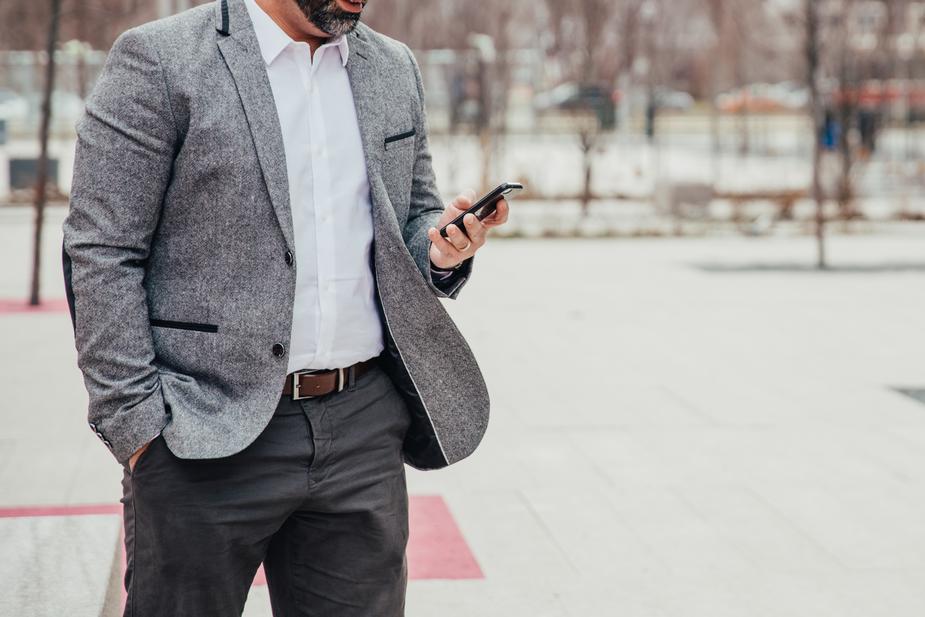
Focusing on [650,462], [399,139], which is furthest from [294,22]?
[650,462]

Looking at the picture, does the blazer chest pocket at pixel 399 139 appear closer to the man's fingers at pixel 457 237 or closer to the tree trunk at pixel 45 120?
the man's fingers at pixel 457 237

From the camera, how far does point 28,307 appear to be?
10289mm

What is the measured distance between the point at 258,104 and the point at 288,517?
787 millimetres

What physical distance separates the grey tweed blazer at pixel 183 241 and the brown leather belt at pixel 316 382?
79mm

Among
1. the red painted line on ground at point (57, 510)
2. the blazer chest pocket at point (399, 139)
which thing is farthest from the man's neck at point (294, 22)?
the red painted line on ground at point (57, 510)

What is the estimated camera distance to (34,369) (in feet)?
26.2

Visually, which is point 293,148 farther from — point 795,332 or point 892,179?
point 892,179

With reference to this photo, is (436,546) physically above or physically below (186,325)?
below

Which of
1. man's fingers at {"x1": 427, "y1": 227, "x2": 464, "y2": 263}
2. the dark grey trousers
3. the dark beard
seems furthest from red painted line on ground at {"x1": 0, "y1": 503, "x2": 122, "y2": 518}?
the dark beard

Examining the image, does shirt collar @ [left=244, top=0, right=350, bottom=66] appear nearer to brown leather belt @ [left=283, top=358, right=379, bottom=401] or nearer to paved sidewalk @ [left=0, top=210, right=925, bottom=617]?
brown leather belt @ [left=283, top=358, right=379, bottom=401]

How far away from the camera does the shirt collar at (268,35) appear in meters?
2.52

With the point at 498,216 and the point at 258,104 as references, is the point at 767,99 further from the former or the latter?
the point at 258,104

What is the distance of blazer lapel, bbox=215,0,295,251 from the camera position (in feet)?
7.96

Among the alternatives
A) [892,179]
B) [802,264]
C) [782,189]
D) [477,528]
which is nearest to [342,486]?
[477,528]
